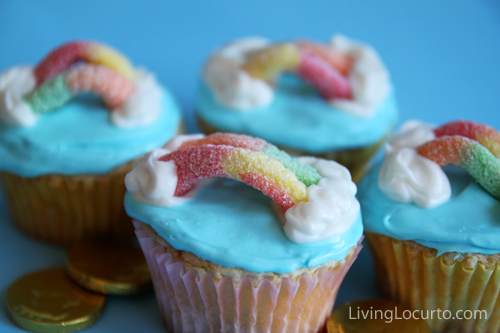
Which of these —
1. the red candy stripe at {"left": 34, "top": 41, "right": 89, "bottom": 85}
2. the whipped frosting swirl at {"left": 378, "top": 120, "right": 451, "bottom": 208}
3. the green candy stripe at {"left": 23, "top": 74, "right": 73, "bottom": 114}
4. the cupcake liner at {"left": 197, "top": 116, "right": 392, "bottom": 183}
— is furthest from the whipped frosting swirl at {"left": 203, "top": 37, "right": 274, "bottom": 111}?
the whipped frosting swirl at {"left": 378, "top": 120, "right": 451, "bottom": 208}

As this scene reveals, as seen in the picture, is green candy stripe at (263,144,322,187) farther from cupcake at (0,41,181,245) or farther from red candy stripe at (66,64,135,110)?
red candy stripe at (66,64,135,110)

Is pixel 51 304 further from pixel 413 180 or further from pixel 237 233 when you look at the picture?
pixel 413 180

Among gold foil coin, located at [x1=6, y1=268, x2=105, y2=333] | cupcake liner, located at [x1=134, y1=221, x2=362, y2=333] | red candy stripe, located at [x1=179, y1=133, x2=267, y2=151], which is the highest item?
red candy stripe, located at [x1=179, y1=133, x2=267, y2=151]

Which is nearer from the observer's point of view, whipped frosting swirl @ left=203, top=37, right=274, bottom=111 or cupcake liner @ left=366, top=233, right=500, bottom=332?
cupcake liner @ left=366, top=233, right=500, bottom=332

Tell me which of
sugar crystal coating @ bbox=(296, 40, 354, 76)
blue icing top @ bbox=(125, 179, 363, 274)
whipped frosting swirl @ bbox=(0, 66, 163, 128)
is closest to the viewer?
blue icing top @ bbox=(125, 179, 363, 274)

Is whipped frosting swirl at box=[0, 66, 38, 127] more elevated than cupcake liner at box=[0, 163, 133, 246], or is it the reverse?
whipped frosting swirl at box=[0, 66, 38, 127]

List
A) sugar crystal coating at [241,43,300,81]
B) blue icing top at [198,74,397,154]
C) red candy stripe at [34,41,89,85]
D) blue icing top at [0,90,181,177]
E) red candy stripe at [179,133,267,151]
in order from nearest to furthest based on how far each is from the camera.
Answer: red candy stripe at [179,133,267,151], blue icing top at [0,90,181,177], red candy stripe at [34,41,89,85], blue icing top at [198,74,397,154], sugar crystal coating at [241,43,300,81]
